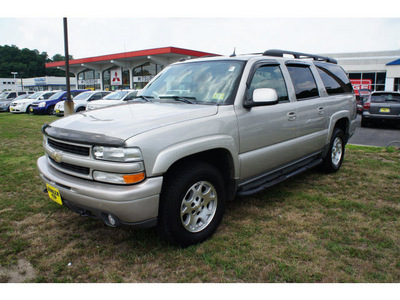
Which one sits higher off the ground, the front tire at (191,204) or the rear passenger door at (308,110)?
the rear passenger door at (308,110)

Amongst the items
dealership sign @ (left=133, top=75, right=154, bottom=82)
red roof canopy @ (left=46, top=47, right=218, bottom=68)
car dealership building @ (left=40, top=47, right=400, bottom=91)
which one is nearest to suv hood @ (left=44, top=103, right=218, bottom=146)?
red roof canopy @ (left=46, top=47, right=218, bottom=68)

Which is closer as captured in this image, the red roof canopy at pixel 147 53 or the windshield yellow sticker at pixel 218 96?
the windshield yellow sticker at pixel 218 96

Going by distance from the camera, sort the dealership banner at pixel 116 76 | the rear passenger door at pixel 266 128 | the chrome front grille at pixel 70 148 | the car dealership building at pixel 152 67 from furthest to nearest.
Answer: the dealership banner at pixel 116 76 → the car dealership building at pixel 152 67 → the rear passenger door at pixel 266 128 → the chrome front grille at pixel 70 148

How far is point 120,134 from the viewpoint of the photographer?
8.21ft

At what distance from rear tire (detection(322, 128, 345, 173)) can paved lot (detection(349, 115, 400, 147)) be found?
3742mm

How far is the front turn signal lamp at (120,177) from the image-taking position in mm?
2477

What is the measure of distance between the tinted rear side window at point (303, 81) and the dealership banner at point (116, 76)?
29385 mm

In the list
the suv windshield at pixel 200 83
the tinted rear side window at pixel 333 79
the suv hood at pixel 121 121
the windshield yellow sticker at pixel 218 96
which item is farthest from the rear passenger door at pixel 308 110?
the suv hood at pixel 121 121

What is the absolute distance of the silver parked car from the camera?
39.0 ft

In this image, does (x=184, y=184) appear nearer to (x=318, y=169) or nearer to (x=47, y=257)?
(x=47, y=257)

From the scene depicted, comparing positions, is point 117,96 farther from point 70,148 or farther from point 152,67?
point 152,67

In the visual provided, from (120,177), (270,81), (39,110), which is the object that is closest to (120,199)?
(120,177)

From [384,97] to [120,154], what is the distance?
1303 centimetres

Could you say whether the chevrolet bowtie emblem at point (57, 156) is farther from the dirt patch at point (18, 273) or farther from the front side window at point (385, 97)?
the front side window at point (385, 97)
